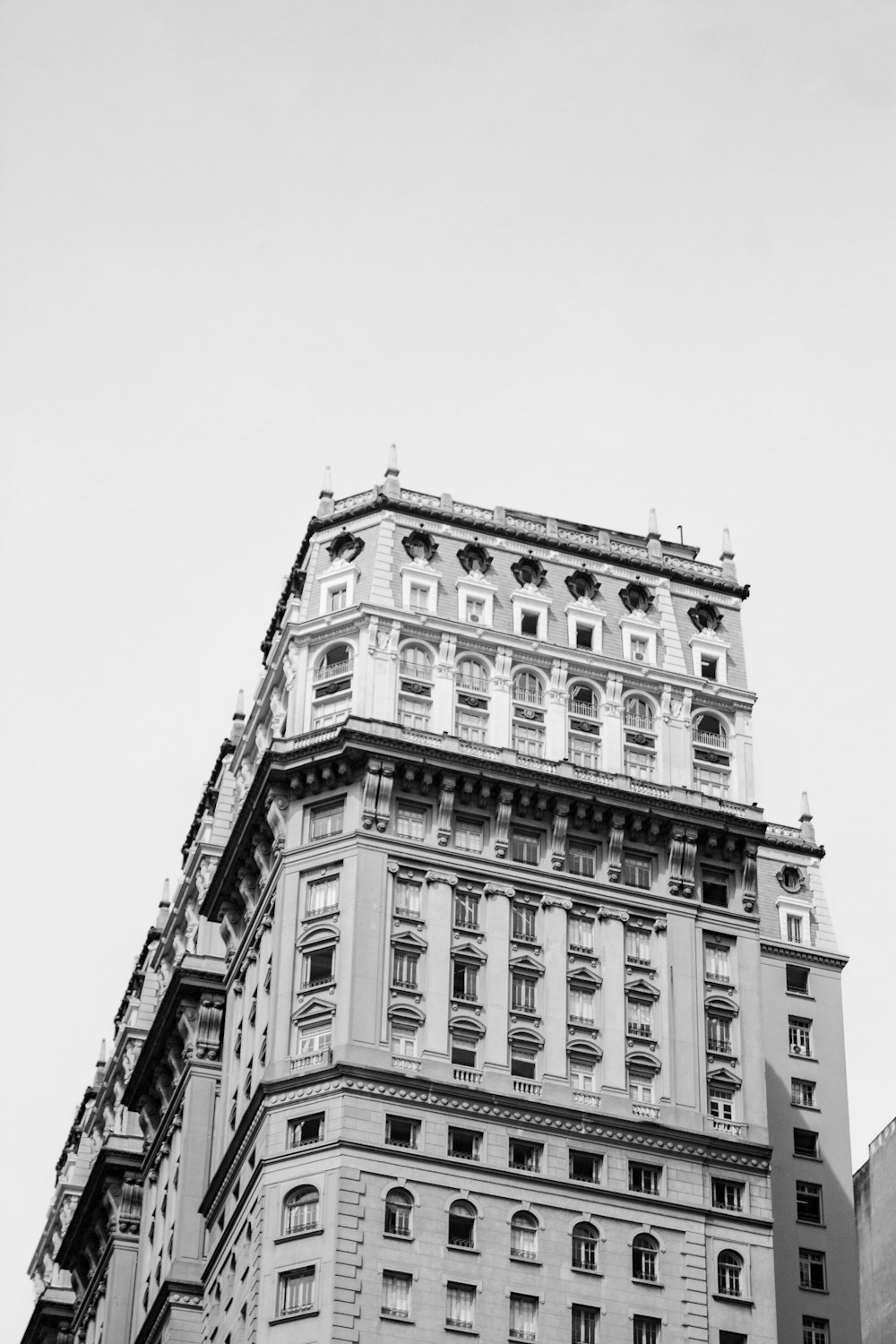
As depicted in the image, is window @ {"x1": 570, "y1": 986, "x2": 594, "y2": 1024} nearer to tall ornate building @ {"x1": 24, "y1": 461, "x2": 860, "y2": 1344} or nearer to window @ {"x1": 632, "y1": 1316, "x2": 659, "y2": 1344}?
tall ornate building @ {"x1": 24, "y1": 461, "x2": 860, "y2": 1344}

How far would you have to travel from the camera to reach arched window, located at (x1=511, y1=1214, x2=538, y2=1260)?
123 metres

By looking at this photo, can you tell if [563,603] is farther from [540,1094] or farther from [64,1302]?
[64,1302]

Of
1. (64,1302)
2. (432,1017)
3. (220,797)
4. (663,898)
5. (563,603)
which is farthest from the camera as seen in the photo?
(64,1302)

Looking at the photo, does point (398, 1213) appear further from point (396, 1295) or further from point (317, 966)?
point (317, 966)

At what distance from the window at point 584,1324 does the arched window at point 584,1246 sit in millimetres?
2087

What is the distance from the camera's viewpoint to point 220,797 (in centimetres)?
16300

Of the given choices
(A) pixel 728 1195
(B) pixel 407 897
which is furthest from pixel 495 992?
(A) pixel 728 1195

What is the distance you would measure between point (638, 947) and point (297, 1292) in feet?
84.3

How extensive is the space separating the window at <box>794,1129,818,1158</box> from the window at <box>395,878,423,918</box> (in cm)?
3035

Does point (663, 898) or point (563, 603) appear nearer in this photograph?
point (663, 898)

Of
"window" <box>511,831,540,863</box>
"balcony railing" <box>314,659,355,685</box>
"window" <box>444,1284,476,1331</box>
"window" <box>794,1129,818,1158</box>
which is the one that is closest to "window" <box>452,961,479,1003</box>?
"window" <box>511,831,540,863</box>

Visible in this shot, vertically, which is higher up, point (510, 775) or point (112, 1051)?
point (112, 1051)

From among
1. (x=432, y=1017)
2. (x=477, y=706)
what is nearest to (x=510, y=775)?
(x=477, y=706)

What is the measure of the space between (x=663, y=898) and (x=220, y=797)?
3690cm
